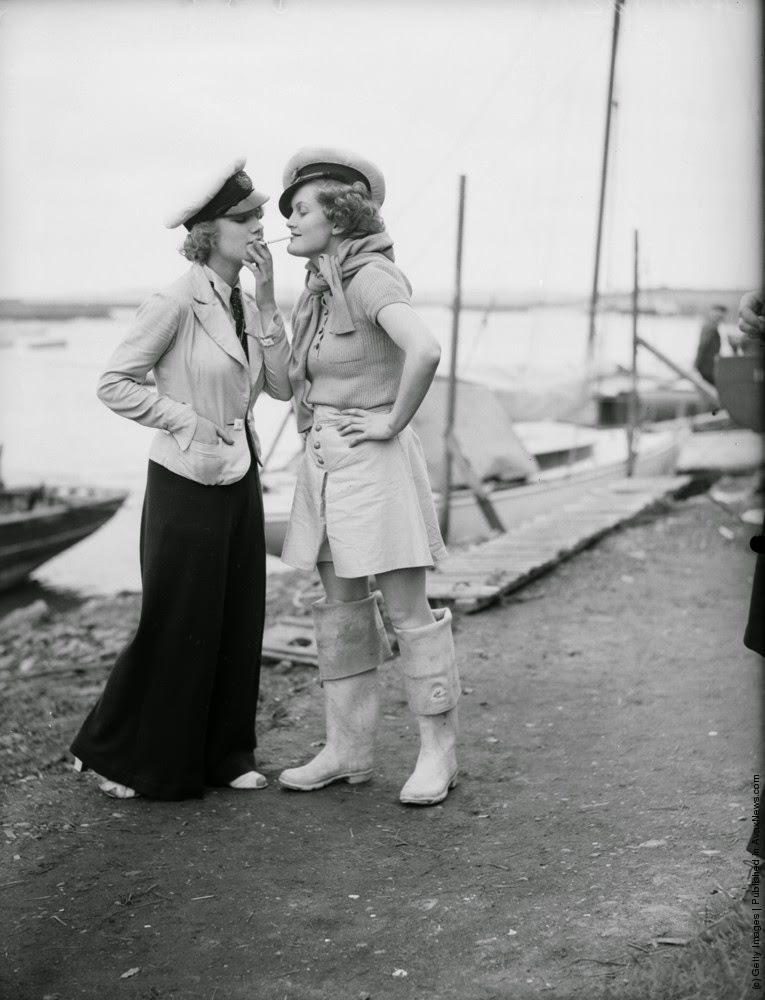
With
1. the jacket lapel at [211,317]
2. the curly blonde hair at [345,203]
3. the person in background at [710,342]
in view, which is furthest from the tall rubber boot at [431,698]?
the person in background at [710,342]

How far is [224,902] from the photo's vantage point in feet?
10.1

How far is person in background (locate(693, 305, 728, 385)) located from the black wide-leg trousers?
34.1 feet

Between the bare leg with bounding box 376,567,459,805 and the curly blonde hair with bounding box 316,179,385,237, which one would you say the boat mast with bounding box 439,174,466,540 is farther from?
the bare leg with bounding box 376,567,459,805

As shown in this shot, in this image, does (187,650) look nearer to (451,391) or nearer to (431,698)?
(431,698)

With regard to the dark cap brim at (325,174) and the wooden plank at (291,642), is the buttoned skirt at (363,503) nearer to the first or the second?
the dark cap brim at (325,174)

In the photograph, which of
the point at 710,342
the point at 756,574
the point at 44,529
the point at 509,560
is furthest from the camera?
the point at 44,529

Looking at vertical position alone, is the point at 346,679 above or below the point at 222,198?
below

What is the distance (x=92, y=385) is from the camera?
47031 mm

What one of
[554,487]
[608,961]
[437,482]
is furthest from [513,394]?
[608,961]

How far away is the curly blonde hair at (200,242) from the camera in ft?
11.9

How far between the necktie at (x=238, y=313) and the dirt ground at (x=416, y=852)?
1480 millimetres

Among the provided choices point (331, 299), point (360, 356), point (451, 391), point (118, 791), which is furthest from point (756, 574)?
point (451, 391)

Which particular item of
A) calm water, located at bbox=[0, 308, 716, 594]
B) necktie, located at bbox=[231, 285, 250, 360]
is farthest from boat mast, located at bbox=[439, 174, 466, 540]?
necktie, located at bbox=[231, 285, 250, 360]

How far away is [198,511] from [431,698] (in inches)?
36.9
